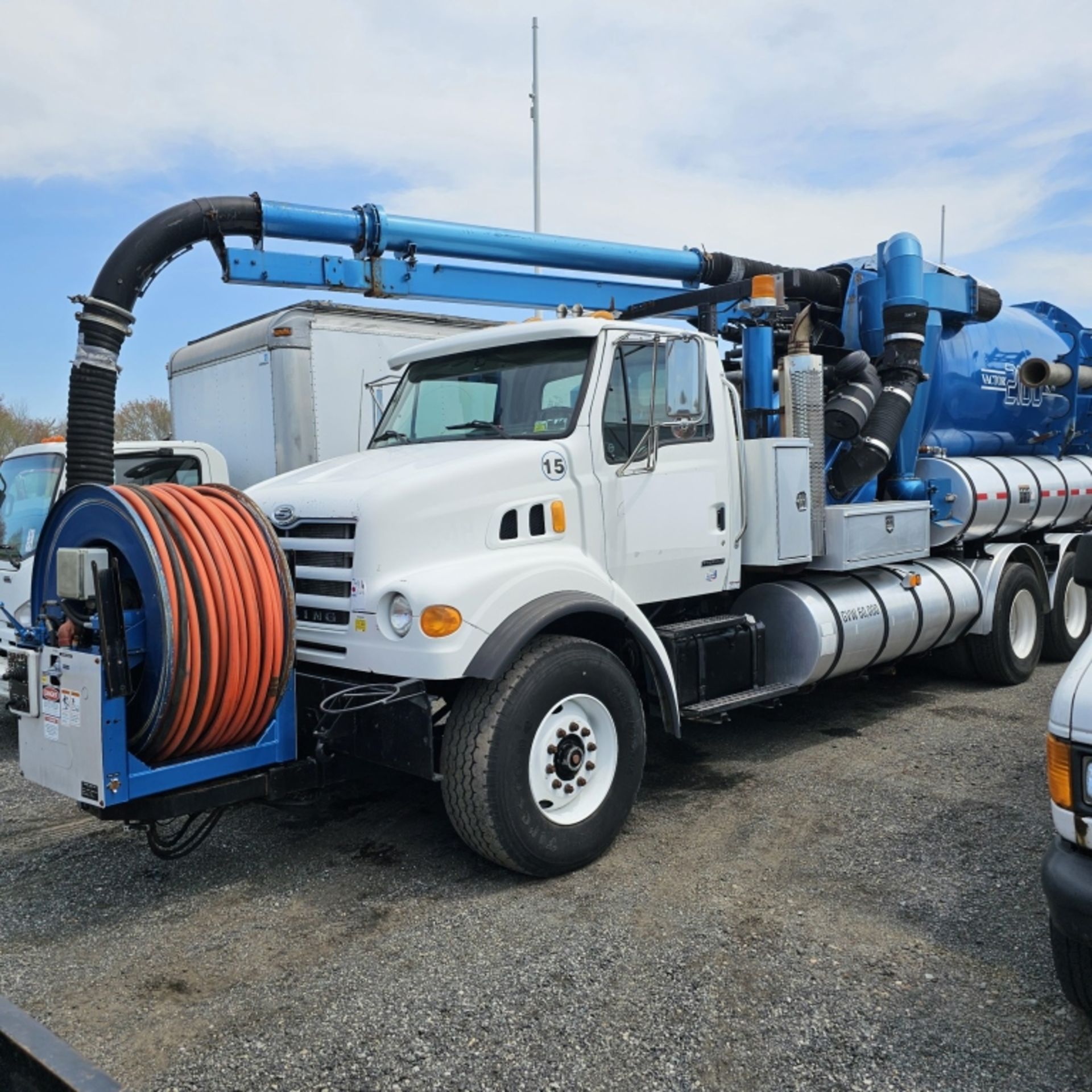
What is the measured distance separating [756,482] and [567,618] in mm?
1758

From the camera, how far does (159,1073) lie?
3.15 metres

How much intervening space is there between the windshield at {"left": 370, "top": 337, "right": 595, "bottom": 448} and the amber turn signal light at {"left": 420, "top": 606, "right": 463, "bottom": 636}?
1.26 meters

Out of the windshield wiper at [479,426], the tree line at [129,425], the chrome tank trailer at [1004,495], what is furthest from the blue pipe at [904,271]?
the tree line at [129,425]

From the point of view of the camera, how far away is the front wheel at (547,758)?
4.35m

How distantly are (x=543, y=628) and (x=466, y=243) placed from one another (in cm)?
352

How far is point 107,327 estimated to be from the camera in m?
5.63

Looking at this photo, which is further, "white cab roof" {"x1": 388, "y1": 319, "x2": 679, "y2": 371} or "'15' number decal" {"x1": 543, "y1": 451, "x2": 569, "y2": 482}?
"white cab roof" {"x1": 388, "y1": 319, "x2": 679, "y2": 371}

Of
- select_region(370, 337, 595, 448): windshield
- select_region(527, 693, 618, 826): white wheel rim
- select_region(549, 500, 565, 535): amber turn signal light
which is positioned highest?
select_region(370, 337, 595, 448): windshield

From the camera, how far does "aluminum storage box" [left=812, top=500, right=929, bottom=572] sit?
6.64m

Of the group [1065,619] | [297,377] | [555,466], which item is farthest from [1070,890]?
[1065,619]

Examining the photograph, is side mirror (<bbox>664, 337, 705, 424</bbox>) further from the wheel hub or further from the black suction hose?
the black suction hose

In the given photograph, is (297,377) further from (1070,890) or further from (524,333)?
(1070,890)

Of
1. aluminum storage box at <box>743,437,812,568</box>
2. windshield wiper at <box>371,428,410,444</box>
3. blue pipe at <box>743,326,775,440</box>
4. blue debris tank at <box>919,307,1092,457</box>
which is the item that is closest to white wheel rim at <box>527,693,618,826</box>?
aluminum storage box at <box>743,437,812,568</box>

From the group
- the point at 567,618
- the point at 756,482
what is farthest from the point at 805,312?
the point at 567,618
